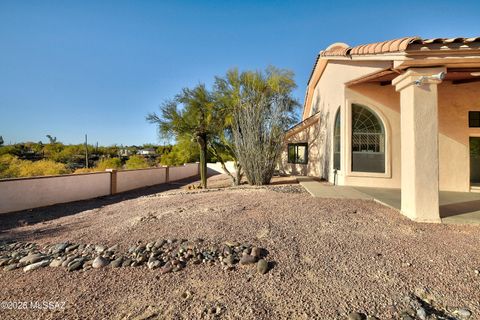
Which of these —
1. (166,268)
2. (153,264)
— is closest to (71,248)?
(153,264)

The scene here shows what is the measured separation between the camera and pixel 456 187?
832 centimetres

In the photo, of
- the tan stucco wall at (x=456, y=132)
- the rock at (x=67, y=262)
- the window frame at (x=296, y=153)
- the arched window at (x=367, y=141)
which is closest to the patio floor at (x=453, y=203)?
the tan stucco wall at (x=456, y=132)

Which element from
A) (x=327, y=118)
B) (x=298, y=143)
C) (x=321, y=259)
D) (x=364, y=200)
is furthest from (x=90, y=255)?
(x=298, y=143)

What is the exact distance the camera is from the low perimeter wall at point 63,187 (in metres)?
9.30

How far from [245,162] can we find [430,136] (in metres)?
7.26

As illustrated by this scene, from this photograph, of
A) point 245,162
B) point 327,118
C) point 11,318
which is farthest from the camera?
point 327,118

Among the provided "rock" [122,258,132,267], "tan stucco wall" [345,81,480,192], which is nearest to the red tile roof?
"tan stucco wall" [345,81,480,192]

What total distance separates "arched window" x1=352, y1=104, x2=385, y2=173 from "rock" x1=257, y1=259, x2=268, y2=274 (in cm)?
722

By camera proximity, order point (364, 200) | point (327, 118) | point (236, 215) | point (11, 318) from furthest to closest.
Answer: point (327, 118), point (364, 200), point (236, 215), point (11, 318)

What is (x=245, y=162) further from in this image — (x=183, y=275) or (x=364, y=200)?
(x=183, y=275)

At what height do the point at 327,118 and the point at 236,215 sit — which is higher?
the point at 327,118

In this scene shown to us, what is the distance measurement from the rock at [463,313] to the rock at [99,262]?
4611 millimetres

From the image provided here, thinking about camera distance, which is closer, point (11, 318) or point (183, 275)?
point (11, 318)

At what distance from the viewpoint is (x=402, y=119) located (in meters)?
5.25
